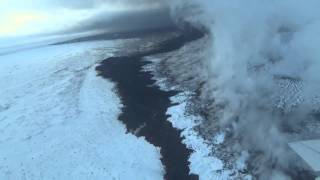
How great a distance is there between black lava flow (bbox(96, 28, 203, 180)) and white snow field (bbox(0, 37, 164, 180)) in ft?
2.69

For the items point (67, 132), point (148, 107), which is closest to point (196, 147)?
point (148, 107)

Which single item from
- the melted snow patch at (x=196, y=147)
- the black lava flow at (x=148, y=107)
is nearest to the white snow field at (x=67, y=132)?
the black lava flow at (x=148, y=107)

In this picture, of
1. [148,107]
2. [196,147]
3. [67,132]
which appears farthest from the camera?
[148,107]

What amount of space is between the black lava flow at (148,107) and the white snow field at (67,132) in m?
0.82

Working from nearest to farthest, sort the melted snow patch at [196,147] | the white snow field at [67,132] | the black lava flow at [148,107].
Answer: the melted snow patch at [196,147] < the black lava flow at [148,107] < the white snow field at [67,132]

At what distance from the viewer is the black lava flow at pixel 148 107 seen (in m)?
36.3

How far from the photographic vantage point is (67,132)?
43594 millimetres

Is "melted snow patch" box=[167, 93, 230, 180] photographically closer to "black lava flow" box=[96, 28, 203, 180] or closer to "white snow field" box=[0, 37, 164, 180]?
"black lava flow" box=[96, 28, 203, 180]

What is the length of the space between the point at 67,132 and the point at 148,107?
25.9 feet

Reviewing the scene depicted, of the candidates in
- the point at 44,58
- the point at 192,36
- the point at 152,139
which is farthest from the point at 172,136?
the point at 44,58

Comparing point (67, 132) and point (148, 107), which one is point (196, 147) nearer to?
point (148, 107)

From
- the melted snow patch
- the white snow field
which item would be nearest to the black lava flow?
the melted snow patch

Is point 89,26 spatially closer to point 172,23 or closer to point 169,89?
point 172,23

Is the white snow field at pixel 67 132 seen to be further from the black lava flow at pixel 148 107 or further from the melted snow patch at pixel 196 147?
the melted snow patch at pixel 196 147
